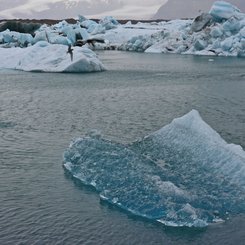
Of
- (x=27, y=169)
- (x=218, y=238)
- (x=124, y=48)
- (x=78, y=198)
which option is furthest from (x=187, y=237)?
(x=124, y=48)

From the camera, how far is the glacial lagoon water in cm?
638

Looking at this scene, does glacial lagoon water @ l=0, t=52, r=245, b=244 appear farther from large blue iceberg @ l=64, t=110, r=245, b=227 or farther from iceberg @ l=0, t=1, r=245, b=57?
iceberg @ l=0, t=1, r=245, b=57

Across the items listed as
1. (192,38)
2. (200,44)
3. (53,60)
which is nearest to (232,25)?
(200,44)

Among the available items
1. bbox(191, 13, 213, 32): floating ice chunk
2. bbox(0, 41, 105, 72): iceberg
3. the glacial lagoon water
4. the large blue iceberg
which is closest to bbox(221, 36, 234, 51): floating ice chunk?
bbox(191, 13, 213, 32): floating ice chunk

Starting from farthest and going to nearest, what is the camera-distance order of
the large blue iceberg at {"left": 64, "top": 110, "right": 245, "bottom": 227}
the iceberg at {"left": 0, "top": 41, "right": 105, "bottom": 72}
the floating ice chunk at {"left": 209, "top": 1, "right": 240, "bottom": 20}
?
the floating ice chunk at {"left": 209, "top": 1, "right": 240, "bottom": 20}
the iceberg at {"left": 0, "top": 41, "right": 105, "bottom": 72}
the large blue iceberg at {"left": 64, "top": 110, "right": 245, "bottom": 227}

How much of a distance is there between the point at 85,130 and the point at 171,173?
445cm

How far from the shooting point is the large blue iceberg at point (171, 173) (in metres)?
6.93

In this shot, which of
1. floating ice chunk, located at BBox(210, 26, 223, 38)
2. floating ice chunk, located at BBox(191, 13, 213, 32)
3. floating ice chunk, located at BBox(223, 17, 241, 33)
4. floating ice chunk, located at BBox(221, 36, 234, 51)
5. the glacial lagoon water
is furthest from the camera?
floating ice chunk, located at BBox(191, 13, 213, 32)

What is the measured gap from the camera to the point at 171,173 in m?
8.43

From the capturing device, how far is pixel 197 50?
47344 millimetres

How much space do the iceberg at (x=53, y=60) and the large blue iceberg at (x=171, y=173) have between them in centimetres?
1720

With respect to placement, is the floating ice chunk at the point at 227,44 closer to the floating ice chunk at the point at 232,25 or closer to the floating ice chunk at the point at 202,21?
the floating ice chunk at the point at 232,25

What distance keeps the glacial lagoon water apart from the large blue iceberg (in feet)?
0.70

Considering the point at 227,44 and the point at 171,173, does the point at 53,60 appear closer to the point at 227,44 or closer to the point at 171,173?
the point at 171,173
